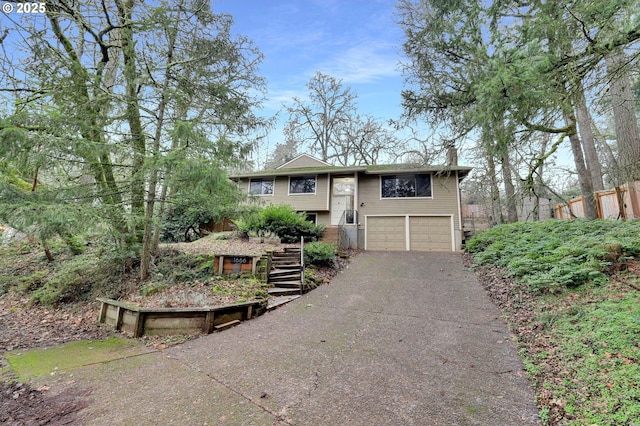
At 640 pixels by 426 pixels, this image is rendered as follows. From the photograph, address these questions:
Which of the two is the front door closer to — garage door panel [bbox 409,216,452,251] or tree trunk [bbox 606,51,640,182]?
garage door panel [bbox 409,216,452,251]

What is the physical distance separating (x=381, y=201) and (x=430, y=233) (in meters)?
2.78

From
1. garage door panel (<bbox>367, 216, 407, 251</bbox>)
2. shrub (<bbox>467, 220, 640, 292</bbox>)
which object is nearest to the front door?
garage door panel (<bbox>367, 216, 407, 251</bbox>)

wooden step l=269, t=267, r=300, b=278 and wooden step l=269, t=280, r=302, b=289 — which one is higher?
wooden step l=269, t=267, r=300, b=278

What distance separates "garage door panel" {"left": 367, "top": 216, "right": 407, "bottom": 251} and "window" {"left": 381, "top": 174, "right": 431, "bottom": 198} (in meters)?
1.26

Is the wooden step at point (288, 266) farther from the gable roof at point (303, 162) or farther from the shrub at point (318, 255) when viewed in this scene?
the gable roof at point (303, 162)

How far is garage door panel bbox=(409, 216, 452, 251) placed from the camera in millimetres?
12703

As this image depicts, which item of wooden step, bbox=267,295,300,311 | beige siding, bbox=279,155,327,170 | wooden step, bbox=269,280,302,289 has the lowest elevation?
wooden step, bbox=267,295,300,311

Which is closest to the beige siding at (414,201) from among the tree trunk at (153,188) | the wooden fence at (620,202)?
the wooden fence at (620,202)

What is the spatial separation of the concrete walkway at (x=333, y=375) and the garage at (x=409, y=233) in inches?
298

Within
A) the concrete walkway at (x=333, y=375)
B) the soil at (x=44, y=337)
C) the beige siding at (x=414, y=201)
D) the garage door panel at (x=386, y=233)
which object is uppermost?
the beige siding at (x=414, y=201)

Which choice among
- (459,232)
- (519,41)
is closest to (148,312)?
(519,41)

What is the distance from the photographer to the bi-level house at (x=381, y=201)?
1277 cm

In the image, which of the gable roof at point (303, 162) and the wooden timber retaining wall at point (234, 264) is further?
the gable roof at point (303, 162)

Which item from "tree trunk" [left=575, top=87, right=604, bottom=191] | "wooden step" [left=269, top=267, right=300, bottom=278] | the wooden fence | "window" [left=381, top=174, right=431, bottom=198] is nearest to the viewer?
the wooden fence
